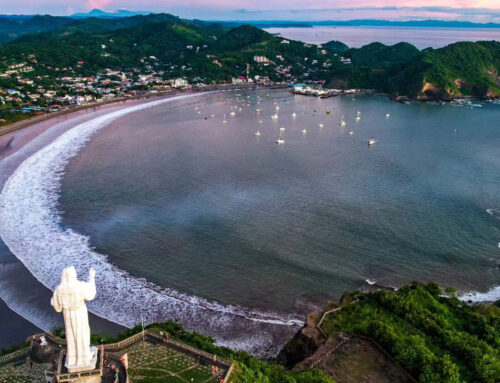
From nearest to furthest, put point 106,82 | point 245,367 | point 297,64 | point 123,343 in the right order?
point 245,367 → point 123,343 → point 106,82 → point 297,64

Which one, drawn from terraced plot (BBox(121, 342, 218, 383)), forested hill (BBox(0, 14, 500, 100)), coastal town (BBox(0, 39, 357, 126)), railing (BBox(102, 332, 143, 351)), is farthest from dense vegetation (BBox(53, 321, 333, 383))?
forested hill (BBox(0, 14, 500, 100))

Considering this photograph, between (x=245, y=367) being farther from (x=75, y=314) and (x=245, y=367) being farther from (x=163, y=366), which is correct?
(x=75, y=314)

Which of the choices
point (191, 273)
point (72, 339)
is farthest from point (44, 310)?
point (72, 339)

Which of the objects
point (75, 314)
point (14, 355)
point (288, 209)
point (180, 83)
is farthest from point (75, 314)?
point (180, 83)

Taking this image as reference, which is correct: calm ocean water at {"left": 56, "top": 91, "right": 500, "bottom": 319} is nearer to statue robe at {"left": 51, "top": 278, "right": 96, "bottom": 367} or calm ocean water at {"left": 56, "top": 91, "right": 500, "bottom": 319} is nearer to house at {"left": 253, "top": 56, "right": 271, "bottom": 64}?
statue robe at {"left": 51, "top": 278, "right": 96, "bottom": 367}

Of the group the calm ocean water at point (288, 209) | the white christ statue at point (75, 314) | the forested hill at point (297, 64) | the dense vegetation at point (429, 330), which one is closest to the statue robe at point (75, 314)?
the white christ statue at point (75, 314)

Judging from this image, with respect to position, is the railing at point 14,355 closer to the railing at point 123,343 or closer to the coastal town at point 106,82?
the railing at point 123,343

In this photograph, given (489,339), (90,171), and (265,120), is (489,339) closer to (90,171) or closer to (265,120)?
(90,171)
